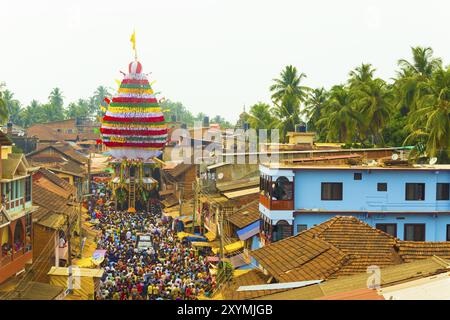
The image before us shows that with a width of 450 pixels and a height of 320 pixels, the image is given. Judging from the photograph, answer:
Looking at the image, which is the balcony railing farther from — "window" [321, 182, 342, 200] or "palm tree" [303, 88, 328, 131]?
"palm tree" [303, 88, 328, 131]

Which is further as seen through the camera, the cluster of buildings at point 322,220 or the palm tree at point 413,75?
the palm tree at point 413,75

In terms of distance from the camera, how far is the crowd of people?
36.1 metres

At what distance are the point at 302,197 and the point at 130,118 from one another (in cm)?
4173

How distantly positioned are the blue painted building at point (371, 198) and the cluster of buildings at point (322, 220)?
50mm

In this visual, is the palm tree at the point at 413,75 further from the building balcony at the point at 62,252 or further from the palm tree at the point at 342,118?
the building balcony at the point at 62,252

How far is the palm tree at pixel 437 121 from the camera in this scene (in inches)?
1794

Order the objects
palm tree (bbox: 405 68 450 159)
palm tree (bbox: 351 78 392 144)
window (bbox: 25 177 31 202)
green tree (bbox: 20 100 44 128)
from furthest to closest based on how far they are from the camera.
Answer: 1. green tree (bbox: 20 100 44 128)
2. palm tree (bbox: 351 78 392 144)
3. palm tree (bbox: 405 68 450 159)
4. window (bbox: 25 177 31 202)

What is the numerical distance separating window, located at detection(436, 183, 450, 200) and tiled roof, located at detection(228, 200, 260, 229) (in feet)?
32.6

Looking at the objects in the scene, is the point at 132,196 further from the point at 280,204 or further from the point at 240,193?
the point at 280,204

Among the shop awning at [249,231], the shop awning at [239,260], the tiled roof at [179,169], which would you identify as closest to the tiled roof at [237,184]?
the shop awning at [239,260]

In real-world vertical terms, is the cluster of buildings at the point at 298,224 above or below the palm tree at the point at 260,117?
below

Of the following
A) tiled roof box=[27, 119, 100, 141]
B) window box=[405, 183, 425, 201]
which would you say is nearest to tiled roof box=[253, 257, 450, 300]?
window box=[405, 183, 425, 201]

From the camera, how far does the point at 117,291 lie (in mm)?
36375

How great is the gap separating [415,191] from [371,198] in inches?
89.8
